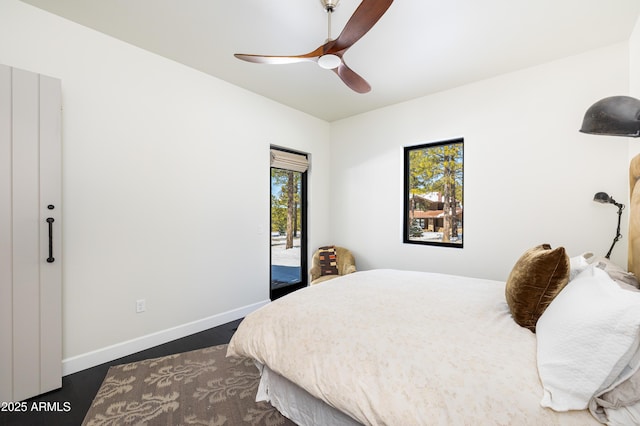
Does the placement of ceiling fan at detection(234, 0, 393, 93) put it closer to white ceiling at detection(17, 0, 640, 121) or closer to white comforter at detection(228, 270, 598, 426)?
white ceiling at detection(17, 0, 640, 121)

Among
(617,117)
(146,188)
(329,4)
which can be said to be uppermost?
(329,4)

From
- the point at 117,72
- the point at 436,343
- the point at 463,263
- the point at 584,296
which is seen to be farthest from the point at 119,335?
the point at 463,263

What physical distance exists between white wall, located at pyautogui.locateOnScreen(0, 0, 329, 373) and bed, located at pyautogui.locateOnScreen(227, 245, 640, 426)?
1354 mm

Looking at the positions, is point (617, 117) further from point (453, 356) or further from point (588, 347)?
point (453, 356)

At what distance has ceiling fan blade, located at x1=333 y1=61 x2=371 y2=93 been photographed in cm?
208

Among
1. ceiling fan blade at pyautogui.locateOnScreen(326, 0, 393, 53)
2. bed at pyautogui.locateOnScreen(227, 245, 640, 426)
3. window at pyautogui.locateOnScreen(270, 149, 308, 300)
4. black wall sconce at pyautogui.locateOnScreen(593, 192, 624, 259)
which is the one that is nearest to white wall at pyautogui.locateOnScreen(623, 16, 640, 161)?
black wall sconce at pyautogui.locateOnScreen(593, 192, 624, 259)

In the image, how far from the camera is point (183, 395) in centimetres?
184

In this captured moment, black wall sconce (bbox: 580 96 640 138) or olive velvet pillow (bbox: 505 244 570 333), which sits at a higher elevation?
black wall sconce (bbox: 580 96 640 138)

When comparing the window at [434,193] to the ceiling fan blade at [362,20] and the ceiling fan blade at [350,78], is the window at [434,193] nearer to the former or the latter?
the ceiling fan blade at [350,78]

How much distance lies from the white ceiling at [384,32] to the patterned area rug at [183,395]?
2.62 m

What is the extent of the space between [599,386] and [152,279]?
2.94 meters

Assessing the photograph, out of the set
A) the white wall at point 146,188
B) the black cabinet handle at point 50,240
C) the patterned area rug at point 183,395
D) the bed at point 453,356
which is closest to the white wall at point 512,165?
the bed at point 453,356

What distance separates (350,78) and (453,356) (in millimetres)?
1957

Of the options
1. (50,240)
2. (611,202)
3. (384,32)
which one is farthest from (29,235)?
(611,202)
